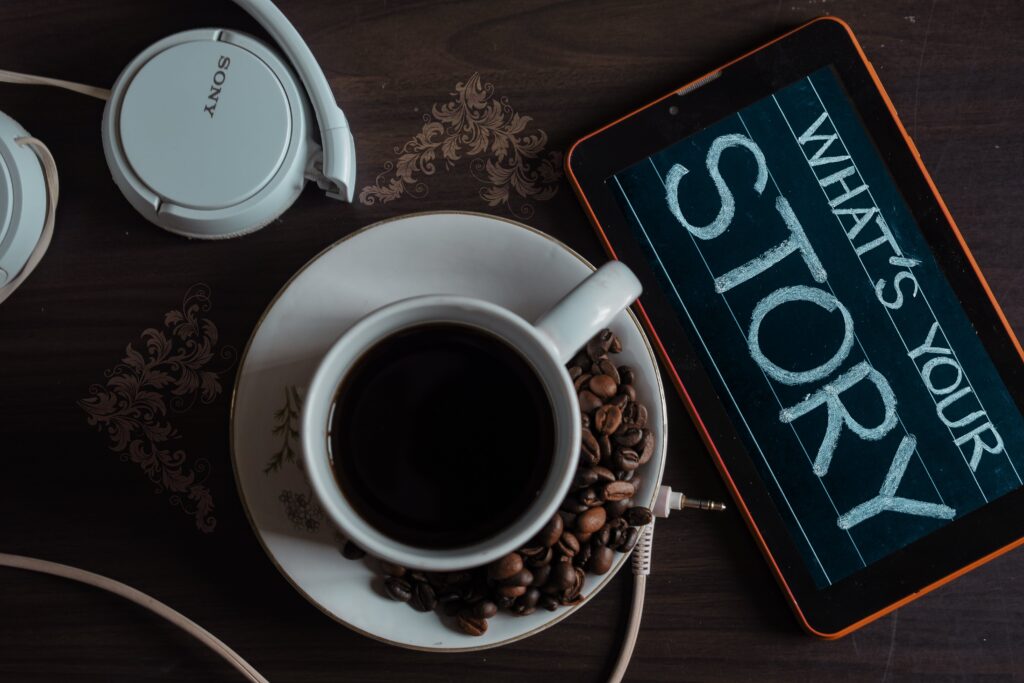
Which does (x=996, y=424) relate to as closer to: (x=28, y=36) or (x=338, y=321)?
(x=338, y=321)

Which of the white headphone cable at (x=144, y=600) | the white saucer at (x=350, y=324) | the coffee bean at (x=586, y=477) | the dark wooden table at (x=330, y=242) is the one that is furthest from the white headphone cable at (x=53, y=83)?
the coffee bean at (x=586, y=477)

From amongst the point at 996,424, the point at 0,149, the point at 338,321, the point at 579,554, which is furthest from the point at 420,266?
the point at 996,424

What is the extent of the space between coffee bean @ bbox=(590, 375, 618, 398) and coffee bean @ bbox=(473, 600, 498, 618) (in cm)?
17

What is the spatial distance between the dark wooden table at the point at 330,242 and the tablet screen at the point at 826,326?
6cm

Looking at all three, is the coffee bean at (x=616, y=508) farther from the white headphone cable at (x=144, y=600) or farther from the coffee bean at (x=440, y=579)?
the white headphone cable at (x=144, y=600)

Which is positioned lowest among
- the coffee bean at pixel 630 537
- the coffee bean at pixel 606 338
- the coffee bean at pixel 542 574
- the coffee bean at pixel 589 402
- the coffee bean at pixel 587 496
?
the coffee bean at pixel 630 537

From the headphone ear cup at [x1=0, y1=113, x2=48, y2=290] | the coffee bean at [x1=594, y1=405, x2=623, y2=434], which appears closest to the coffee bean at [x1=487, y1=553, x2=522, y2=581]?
the coffee bean at [x1=594, y1=405, x2=623, y2=434]

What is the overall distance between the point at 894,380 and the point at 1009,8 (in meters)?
0.34

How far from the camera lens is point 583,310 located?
18.1 inches

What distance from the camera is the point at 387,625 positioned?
548mm

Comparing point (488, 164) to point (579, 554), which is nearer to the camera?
A: point (579, 554)

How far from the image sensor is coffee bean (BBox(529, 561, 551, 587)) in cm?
55

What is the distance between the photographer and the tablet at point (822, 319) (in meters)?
0.64

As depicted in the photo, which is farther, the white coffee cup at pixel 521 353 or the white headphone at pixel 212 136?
the white headphone at pixel 212 136
